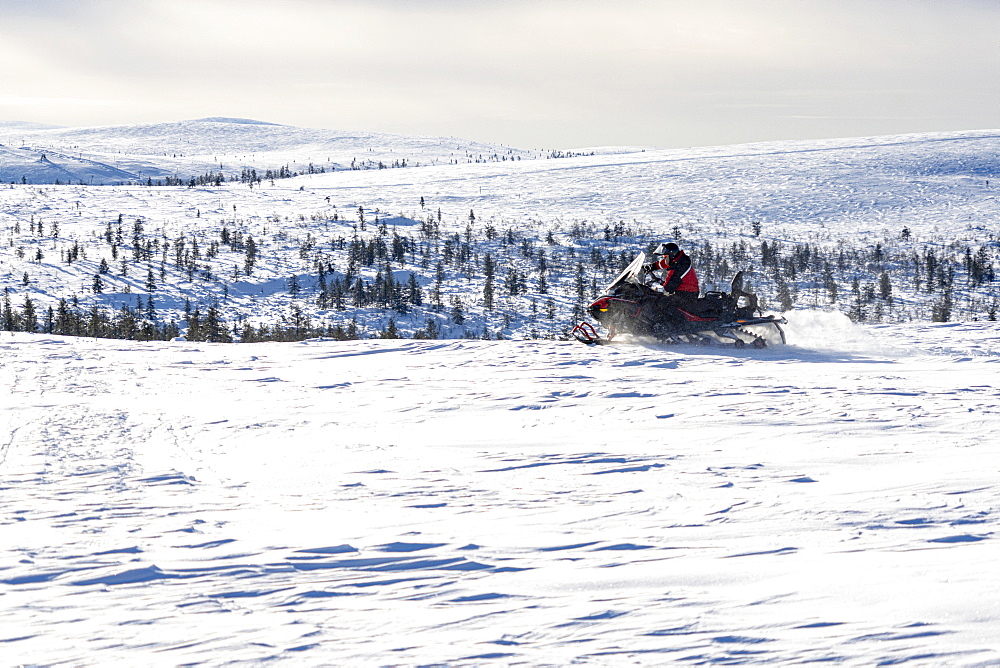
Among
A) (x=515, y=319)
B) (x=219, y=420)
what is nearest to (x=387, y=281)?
(x=515, y=319)

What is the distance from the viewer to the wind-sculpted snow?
3.42 meters

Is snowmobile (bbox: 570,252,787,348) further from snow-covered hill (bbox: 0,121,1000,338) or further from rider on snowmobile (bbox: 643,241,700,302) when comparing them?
snow-covered hill (bbox: 0,121,1000,338)

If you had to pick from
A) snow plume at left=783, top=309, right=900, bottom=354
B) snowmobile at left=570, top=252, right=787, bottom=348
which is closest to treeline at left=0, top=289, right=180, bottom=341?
snowmobile at left=570, top=252, right=787, bottom=348

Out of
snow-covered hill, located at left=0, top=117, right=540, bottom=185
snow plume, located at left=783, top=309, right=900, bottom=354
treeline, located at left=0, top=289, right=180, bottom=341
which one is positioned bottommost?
treeline, located at left=0, top=289, right=180, bottom=341

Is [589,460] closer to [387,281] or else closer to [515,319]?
[515,319]

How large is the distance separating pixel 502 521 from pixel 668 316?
8.47 meters

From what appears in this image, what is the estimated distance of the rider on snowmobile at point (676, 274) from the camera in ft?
42.0

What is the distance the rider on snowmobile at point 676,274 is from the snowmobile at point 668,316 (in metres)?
0.11

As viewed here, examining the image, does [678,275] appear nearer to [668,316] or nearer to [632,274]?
[668,316]

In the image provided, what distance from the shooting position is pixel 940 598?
366 cm

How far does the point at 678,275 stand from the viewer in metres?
12.8

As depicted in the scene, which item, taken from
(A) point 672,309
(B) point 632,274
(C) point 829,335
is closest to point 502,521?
(A) point 672,309

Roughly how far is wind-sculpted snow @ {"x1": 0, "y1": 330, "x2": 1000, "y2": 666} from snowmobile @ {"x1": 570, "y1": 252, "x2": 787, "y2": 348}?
3.10 m

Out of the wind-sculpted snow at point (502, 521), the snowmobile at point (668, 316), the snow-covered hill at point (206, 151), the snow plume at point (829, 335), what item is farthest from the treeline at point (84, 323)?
the snow-covered hill at point (206, 151)
